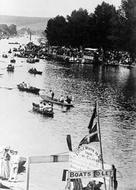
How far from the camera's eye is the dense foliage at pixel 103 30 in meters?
46.7

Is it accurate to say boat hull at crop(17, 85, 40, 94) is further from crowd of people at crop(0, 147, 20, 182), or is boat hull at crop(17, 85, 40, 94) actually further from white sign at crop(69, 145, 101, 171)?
white sign at crop(69, 145, 101, 171)

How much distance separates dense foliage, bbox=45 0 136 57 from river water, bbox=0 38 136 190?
14.3 feet

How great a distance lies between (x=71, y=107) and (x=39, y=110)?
116 inches

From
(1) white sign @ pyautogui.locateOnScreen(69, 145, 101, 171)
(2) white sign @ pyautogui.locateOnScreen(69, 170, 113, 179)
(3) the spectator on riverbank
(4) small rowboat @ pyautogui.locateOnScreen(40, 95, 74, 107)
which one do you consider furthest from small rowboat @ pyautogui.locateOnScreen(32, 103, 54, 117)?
(2) white sign @ pyautogui.locateOnScreen(69, 170, 113, 179)

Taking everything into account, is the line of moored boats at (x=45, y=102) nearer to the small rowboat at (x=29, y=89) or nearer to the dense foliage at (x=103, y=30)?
the small rowboat at (x=29, y=89)

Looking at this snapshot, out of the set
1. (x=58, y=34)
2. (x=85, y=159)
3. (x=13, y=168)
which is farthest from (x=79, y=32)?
(x=85, y=159)

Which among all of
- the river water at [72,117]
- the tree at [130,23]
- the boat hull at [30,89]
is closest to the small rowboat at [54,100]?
the river water at [72,117]

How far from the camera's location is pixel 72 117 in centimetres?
2973

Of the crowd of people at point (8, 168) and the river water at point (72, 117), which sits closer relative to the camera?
the crowd of people at point (8, 168)

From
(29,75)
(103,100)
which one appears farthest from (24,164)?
(29,75)

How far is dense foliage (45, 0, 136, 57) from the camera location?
46688 mm

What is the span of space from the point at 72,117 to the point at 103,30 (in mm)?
25567

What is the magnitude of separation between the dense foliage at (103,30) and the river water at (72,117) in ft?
14.3

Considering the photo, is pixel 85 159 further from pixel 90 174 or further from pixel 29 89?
pixel 29 89
